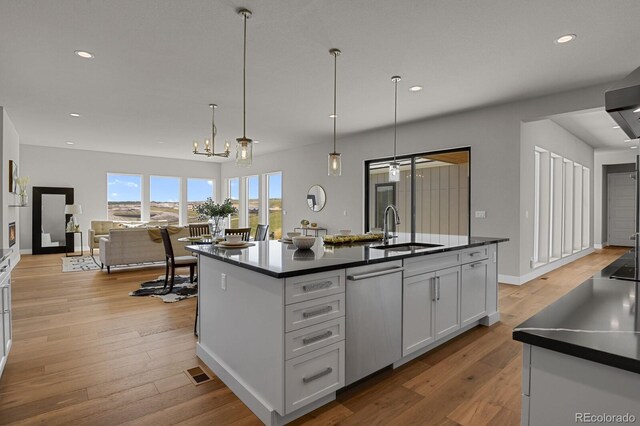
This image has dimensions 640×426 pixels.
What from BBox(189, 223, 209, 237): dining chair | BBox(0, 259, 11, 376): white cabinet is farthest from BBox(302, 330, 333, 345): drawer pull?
BBox(189, 223, 209, 237): dining chair

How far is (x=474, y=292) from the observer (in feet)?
10.4

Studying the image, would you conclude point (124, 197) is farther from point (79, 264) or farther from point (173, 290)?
point (173, 290)

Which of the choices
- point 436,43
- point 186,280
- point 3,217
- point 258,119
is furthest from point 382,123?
point 3,217

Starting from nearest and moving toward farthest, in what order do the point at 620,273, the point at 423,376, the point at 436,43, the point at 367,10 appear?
1. the point at 620,273
2. the point at 423,376
3. the point at 367,10
4. the point at 436,43

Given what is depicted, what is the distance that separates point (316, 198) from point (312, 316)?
662 cm

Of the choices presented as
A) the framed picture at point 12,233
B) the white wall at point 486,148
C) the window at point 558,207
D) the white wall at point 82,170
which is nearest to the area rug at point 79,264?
the framed picture at point 12,233

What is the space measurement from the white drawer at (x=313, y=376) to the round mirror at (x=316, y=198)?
6.28 metres

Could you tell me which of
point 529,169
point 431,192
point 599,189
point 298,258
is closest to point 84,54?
point 298,258

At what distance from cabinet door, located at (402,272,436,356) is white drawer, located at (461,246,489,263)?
0.53 m

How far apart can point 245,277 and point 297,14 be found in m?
2.11

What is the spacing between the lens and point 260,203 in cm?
1040

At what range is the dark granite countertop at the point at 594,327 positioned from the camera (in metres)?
0.77

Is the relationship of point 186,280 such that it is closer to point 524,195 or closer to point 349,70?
point 349,70

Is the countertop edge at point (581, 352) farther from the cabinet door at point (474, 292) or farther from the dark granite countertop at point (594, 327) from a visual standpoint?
the cabinet door at point (474, 292)
